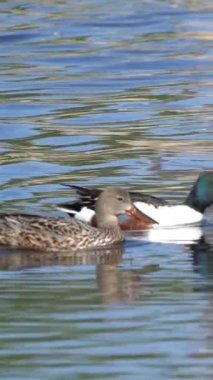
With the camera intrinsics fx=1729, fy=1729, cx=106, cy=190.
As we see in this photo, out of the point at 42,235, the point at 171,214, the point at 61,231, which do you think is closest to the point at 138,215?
the point at 171,214

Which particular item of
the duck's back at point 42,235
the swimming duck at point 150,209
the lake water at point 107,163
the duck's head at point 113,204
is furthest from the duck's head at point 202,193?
the duck's back at point 42,235

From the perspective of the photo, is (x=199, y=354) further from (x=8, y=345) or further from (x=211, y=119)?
(x=211, y=119)

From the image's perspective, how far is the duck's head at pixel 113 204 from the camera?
14.3 m

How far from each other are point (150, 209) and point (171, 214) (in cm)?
29

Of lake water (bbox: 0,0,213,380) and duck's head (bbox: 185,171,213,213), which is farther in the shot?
duck's head (bbox: 185,171,213,213)

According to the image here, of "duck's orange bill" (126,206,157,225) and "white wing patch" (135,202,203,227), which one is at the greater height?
"white wing patch" (135,202,203,227)

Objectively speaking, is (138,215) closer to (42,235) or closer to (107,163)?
(42,235)

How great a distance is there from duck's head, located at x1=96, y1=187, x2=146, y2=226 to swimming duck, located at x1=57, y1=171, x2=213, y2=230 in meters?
0.41

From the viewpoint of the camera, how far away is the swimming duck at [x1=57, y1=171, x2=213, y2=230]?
1500 cm

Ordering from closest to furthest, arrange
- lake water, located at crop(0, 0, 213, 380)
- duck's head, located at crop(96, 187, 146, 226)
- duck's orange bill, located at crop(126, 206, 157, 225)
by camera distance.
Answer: lake water, located at crop(0, 0, 213, 380), duck's head, located at crop(96, 187, 146, 226), duck's orange bill, located at crop(126, 206, 157, 225)

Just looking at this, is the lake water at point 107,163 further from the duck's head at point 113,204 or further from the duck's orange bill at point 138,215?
the duck's head at point 113,204

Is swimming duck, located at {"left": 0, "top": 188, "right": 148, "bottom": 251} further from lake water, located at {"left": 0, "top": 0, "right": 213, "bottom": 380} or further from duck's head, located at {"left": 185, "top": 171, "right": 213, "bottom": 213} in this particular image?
duck's head, located at {"left": 185, "top": 171, "right": 213, "bottom": 213}

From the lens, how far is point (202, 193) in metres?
15.7

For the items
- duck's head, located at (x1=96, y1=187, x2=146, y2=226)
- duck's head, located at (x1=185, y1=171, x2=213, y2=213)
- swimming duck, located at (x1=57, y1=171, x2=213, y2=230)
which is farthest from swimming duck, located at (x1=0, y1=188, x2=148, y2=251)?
duck's head, located at (x1=185, y1=171, x2=213, y2=213)
